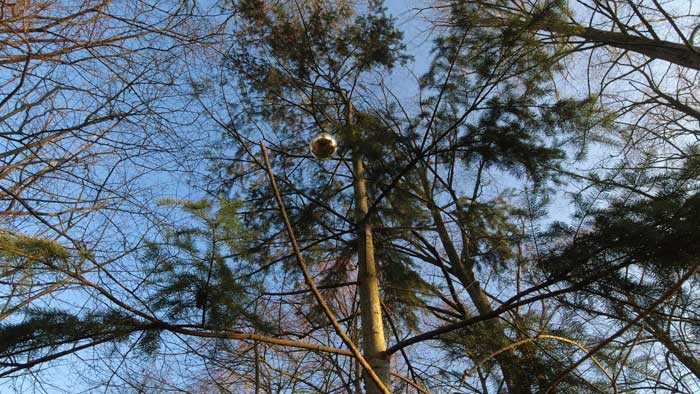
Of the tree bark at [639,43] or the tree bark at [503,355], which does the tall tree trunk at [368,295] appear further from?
the tree bark at [639,43]

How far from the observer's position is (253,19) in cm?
505

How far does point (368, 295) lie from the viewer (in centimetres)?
368

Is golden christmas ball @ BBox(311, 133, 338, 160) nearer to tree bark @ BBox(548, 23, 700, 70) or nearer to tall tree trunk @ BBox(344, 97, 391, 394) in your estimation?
tall tree trunk @ BBox(344, 97, 391, 394)

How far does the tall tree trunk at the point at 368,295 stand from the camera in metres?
3.16

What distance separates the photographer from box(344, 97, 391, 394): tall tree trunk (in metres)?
3.16

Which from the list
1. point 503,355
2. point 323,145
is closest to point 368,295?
point 503,355

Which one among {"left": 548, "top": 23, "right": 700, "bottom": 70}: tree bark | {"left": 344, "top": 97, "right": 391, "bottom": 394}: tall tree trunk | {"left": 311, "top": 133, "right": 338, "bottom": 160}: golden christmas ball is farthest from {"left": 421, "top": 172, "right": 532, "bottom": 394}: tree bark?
{"left": 548, "top": 23, "right": 700, "bottom": 70}: tree bark

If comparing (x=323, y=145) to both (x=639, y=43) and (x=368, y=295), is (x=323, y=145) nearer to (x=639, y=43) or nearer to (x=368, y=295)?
(x=368, y=295)

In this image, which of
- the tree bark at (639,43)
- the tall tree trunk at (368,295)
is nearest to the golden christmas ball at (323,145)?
the tall tree trunk at (368,295)

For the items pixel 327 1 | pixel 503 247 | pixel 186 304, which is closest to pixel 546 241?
pixel 503 247

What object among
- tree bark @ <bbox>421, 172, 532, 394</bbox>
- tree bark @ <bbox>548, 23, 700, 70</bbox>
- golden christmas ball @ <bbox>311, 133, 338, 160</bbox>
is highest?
tree bark @ <bbox>548, 23, 700, 70</bbox>

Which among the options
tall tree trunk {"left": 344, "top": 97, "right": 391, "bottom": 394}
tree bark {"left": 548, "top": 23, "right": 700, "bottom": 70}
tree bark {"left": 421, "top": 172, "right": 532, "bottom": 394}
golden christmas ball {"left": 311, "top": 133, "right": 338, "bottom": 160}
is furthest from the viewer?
tree bark {"left": 548, "top": 23, "right": 700, "bottom": 70}

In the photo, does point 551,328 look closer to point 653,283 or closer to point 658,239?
point 653,283

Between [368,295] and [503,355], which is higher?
[368,295]
